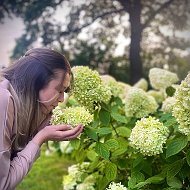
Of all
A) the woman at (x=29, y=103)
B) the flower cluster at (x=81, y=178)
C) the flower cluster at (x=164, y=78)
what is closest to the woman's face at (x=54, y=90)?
the woman at (x=29, y=103)

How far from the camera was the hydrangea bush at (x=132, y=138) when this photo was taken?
4.88ft

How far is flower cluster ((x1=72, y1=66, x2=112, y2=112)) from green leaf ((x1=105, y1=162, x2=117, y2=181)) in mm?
220

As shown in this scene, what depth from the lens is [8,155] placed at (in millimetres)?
1371

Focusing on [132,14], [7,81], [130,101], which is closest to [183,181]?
[130,101]

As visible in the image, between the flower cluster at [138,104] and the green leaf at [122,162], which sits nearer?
the green leaf at [122,162]

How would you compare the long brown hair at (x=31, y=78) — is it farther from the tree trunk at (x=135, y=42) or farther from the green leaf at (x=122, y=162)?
the tree trunk at (x=135, y=42)

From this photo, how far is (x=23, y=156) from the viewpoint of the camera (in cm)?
142

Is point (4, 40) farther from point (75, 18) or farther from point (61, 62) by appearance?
point (61, 62)

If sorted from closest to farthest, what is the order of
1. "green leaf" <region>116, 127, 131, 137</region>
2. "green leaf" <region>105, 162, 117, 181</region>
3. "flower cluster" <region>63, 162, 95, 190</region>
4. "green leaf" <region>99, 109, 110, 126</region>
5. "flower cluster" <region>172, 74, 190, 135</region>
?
"flower cluster" <region>172, 74, 190, 135</region>, "green leaf" <region>105, 162, 117, 181</region>, "green leaf" <region>99, 109, 110, 126</region>, "green leaf" <region>116, 127, 131, 137</region>, "flower cluster" <region>63, 162, 95, 190</region>

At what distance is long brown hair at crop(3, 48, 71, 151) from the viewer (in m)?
1.46

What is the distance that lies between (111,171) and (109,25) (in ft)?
12.2

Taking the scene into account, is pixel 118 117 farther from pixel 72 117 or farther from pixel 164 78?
pixel 164 78

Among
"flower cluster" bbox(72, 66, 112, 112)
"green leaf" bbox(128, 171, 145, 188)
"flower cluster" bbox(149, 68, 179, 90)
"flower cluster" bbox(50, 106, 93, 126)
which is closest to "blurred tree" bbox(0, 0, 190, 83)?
"flower cluster" bbox(149, 68, 179, 90)

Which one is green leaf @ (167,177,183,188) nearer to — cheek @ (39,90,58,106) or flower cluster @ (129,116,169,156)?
flower cluster @ (129,116,169,156)
